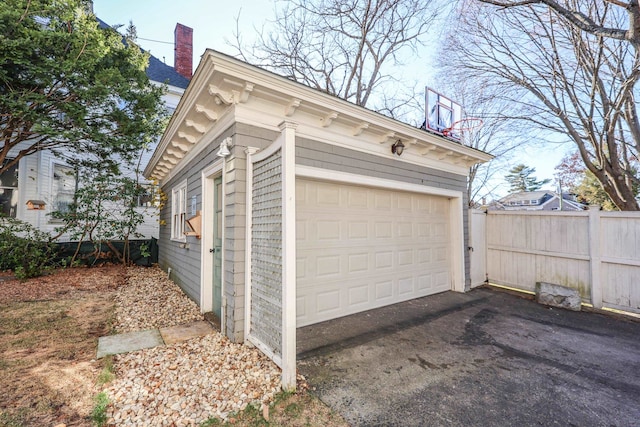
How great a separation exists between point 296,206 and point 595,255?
5443 millimetres

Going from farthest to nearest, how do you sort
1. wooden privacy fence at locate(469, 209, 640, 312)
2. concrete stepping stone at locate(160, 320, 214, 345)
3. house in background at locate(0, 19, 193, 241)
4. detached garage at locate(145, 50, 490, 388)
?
house in background at locate(0, 19, 193, 241)
wooden privacy fence at locate(469, 209, 640, 312)
concrete stepping stone at locate(160, 320, 214, 345)
detached garage at locate(145, 50, 490, 388)

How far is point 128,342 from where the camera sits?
3.21 meters

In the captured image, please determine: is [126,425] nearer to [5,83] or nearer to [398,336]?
[398,336]

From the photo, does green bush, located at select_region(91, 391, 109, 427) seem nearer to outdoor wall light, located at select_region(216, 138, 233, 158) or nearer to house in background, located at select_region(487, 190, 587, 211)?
outdoor wall light, located at select_region(216, 138, 233, 158)

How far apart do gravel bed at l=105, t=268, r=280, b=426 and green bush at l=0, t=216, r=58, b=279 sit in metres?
4.99

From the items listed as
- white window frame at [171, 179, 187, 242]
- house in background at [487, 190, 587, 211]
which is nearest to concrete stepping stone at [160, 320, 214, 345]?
white window frame at [171, 179, 187, 242]

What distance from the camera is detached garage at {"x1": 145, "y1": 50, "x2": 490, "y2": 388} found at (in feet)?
8.90

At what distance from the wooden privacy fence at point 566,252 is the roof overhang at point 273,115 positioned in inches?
92.5

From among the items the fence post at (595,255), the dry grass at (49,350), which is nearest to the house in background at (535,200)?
the fence post at (595,255)

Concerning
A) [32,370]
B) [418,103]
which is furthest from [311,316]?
[418,103]

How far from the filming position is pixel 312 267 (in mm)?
3939

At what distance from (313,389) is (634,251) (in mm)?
5715

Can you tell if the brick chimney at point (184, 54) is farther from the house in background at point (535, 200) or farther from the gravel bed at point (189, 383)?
the house in background at point (535, 200)

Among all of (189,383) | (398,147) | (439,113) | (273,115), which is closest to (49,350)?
(189,383)
